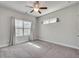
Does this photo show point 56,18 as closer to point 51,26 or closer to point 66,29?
point 51,26

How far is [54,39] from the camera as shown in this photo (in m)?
5.21

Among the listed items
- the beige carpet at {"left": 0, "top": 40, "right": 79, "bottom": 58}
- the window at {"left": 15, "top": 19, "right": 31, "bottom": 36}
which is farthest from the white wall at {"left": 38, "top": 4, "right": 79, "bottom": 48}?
the window at {"left": 15, "top": 19, "right": 31, "bottom": 36}

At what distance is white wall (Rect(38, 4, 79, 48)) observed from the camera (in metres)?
3.90

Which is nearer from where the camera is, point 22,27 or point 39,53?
point 39,53

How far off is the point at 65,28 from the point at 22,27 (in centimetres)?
354

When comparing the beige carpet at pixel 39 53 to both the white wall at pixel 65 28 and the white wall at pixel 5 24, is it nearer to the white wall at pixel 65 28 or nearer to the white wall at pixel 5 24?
the white wall at pixel 65 28

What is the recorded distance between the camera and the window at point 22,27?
5.39m

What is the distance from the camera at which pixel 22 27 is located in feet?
19.1

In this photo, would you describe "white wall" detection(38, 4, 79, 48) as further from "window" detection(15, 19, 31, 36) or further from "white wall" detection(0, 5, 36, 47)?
"white wall" detection(0, 5, 36, 47)

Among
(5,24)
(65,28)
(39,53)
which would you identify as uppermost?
(5,24)

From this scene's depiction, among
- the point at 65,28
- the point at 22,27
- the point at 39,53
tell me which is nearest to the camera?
the point at 39,53

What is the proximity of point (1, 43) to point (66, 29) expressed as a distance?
4.31m

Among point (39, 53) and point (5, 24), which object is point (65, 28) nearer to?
point (39, 53)

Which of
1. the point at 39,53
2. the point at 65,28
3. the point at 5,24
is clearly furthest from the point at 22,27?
the point at 65,28
